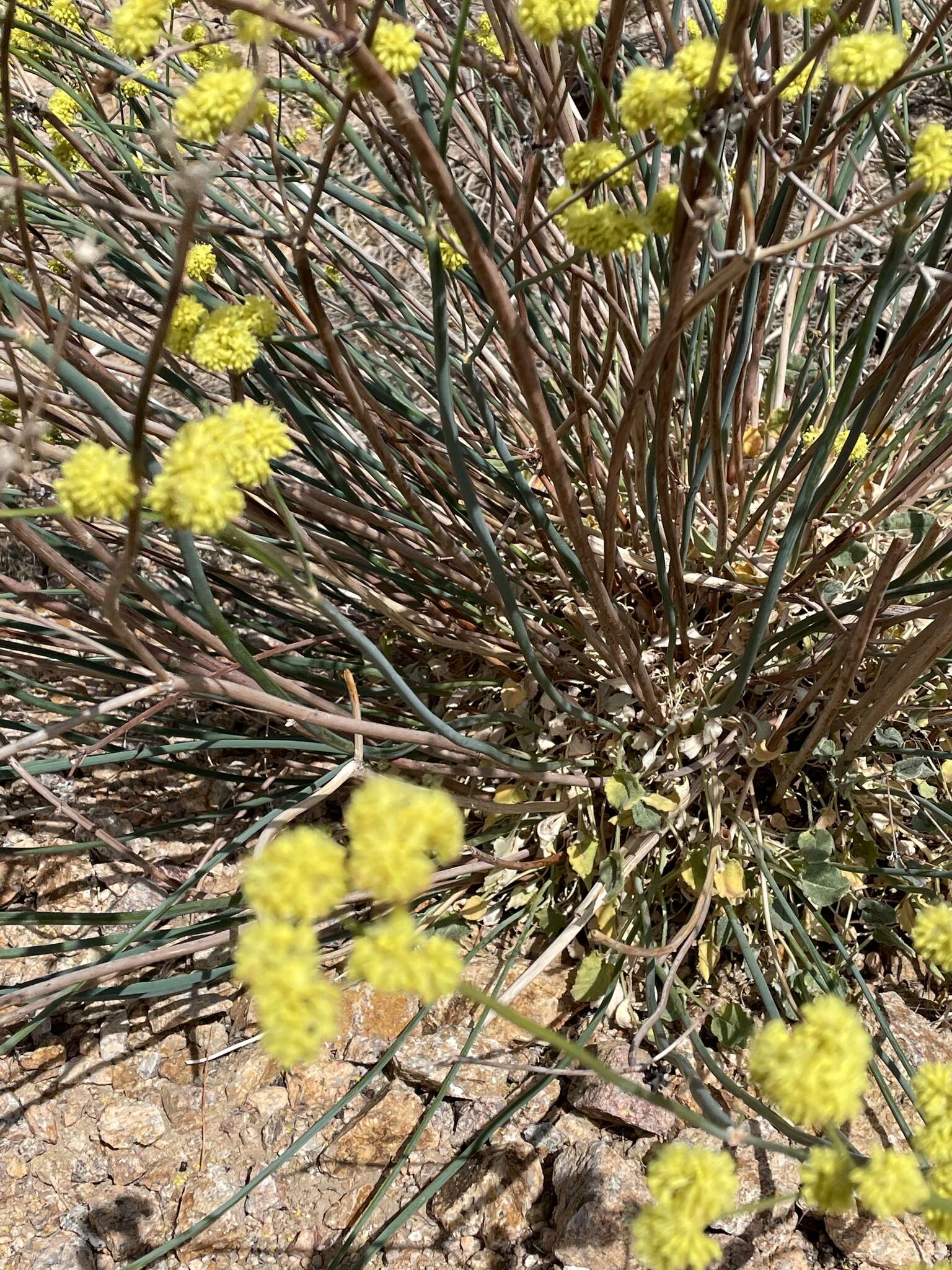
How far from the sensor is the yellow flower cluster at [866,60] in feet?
2.42

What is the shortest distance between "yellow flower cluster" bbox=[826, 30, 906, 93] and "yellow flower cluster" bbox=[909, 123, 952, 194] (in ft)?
0.20

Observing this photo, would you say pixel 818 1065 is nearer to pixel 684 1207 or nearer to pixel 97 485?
pixel 684 1207

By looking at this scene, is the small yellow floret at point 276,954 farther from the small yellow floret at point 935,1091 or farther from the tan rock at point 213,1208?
the tan rock at point 213,1208

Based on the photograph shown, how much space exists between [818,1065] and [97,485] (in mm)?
639

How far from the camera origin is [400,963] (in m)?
0.55

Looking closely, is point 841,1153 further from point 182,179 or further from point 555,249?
point 555,249

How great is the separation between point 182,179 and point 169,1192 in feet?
4.16

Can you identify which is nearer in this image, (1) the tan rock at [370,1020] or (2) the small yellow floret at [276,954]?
(2) the small yellow floret at [276,954]

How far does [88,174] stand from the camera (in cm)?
164

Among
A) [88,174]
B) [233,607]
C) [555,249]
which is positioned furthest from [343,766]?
[88,174]

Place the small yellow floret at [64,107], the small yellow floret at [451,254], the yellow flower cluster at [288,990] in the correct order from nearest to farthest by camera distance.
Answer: the yellow flower cluster at [288,990] < the small yellow floret at [451,254] < the small yellow floret at [64,107]

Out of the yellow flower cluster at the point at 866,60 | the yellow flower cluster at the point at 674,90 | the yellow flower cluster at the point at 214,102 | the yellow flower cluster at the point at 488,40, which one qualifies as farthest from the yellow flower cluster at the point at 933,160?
the yellow flower cluster at the point at 488,40

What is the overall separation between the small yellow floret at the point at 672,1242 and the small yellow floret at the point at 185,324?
819 millimetres

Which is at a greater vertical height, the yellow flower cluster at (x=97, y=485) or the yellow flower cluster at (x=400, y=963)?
the yellow flower cluster at (x=97, y=485)
